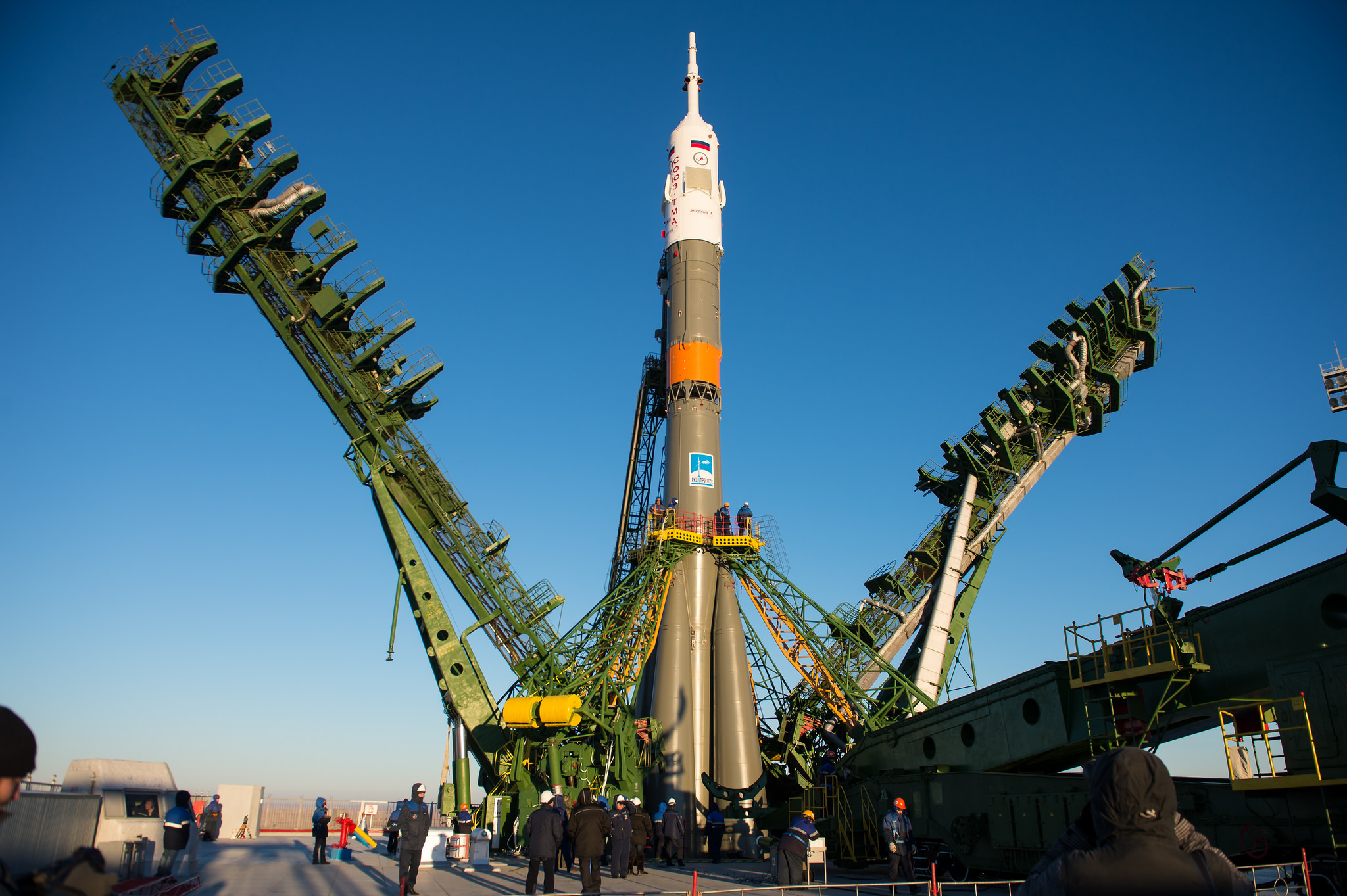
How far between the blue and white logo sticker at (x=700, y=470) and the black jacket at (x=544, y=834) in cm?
1941

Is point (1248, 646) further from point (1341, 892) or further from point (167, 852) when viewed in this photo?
point (167, 852)

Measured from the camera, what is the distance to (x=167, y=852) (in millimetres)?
13188

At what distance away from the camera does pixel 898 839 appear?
1466cm

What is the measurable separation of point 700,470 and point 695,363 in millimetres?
4040

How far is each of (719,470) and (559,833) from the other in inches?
807

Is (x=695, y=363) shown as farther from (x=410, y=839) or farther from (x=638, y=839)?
(x=410, y=839)

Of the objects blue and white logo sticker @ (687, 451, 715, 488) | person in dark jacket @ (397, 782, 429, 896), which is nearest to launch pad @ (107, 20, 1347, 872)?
blue and white logo sticker @ (687, 451, 715, 488)

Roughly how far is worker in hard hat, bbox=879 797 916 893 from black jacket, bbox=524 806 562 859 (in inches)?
214

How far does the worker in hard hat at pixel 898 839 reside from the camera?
14539 millimetres

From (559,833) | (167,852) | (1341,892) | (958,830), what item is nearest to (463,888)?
(559,833)

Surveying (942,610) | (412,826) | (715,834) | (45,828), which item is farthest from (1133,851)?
(942,610)

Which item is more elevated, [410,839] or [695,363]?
[695,363]

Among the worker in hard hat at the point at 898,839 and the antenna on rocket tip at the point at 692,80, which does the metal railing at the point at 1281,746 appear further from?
the antenna on rocket tip at the point at 692,80

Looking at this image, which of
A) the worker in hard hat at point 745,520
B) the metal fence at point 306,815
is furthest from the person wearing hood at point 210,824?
the worker in hard hat at point 745,520
